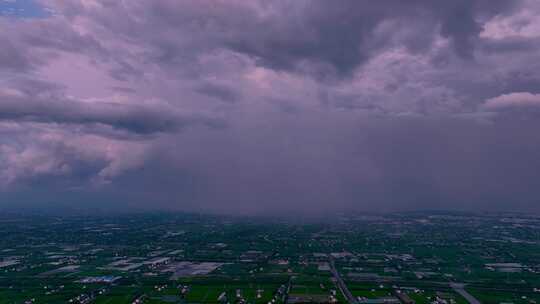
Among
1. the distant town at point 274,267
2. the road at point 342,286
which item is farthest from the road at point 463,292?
the road at point 342,286

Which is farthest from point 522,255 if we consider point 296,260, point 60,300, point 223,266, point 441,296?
point 60,300

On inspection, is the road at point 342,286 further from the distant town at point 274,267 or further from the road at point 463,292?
the road at point 463,292

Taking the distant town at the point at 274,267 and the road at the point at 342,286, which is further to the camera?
the distant town at the point at 274,267

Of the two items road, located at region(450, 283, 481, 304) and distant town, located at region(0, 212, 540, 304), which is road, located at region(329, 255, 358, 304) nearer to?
distant town, located at region(0, 212, 540, 304)

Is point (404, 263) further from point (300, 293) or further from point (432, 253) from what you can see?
point (300, 293)

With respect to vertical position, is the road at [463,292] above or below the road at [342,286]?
below

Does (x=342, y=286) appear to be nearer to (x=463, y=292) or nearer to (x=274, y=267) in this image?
(x=274, y=267)
